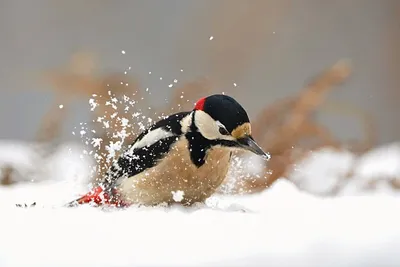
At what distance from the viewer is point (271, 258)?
39cm

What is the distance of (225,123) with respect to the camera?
0.50 metres

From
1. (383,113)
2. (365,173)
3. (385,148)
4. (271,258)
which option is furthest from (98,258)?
(383,113)

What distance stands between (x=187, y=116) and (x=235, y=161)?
0.09 metres

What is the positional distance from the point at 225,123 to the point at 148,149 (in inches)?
3.1

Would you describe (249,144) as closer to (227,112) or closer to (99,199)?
(227,112)

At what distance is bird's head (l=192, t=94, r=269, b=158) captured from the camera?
1.64 ft

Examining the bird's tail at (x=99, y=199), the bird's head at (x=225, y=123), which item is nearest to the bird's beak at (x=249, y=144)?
the bird's head at (x=225, y=123)

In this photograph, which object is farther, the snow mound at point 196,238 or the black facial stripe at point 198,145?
the black facial stripe at point 198,145

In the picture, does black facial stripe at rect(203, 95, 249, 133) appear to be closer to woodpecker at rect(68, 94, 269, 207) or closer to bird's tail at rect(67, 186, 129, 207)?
woodpecker at rect(68, 94, 269, 207)

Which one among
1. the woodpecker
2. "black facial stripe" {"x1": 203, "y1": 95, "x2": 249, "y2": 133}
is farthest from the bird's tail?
"black facial stripe" {"x1": 203, "y1": 95, "x2": 249, "y2": 133}

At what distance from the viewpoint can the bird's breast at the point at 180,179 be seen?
53cm

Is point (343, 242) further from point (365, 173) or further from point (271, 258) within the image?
point (365, 173)

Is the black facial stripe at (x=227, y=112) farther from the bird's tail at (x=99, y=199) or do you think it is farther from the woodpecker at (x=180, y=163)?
the bird's tail at (x=99, y=199)

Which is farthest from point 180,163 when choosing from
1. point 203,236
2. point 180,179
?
point 203,236
